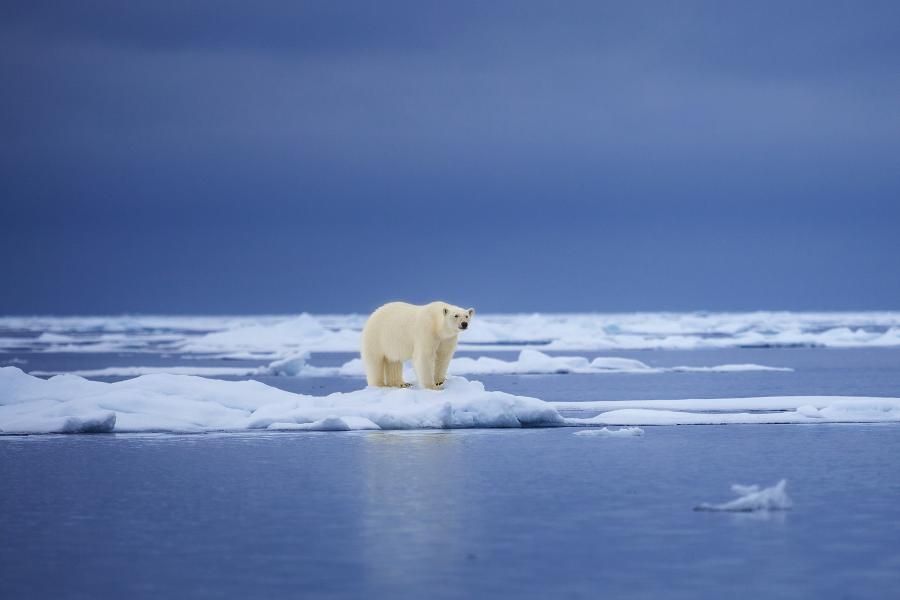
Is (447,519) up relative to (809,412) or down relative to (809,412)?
down

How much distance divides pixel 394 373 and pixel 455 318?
1.82 meters

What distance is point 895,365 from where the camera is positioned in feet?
94.0

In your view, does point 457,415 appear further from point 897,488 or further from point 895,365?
point 895,365

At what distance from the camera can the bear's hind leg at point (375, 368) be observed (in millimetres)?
15781

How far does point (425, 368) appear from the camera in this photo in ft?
48.5

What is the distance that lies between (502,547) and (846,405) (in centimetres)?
954

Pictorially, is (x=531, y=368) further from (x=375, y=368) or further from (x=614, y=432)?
(x=614, y=432)

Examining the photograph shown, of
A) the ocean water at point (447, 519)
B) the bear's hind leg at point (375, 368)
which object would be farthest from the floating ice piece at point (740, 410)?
the bear's hind leg at point (375, 368)

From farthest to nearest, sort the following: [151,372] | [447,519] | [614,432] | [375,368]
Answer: [151,372], [375,368], [614,432], [447,519]

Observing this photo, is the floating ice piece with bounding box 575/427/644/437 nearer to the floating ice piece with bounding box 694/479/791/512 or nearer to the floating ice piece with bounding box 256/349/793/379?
the floating ice piece with bounding box 694/479/791/512

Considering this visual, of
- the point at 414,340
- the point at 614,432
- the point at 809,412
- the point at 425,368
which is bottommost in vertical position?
the point at 614,432

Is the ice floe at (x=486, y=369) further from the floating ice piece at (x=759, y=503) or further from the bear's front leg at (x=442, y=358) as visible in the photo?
the floating ice piece at (x=759, y=503)

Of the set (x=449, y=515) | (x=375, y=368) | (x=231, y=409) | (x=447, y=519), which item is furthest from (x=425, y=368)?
(x=447, y=519)

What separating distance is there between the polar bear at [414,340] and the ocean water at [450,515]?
1.36 meters
